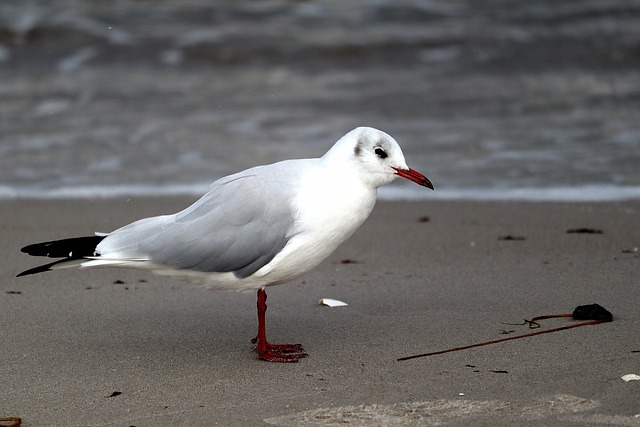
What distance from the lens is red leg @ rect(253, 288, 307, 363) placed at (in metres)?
4.05

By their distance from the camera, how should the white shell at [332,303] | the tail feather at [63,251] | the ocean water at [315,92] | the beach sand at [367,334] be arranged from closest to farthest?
the beach sand at [367,334], the tail feather at [63,251], the white shell at [332,303], the ocean water at [315,92]

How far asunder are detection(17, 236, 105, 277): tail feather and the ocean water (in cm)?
330

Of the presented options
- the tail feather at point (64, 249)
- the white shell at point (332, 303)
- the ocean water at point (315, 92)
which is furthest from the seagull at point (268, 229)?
the ocean water at point (315, 92)

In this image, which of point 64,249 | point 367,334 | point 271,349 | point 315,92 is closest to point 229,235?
point 271,349

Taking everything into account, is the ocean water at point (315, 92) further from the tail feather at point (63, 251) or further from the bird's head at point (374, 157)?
the tail feather at point (63, 251)

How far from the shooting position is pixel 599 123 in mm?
9102

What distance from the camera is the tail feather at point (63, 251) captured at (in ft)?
13.0

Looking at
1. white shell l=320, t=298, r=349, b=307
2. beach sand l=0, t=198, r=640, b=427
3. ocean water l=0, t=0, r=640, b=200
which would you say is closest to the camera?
beach sand l=0, t=198, r=640, b=427

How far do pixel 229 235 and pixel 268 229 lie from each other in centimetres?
16

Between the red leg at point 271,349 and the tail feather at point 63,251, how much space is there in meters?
0.73

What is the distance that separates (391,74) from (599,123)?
323cm

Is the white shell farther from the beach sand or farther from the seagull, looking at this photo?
the seagull

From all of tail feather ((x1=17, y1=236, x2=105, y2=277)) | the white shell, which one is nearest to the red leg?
the white shell

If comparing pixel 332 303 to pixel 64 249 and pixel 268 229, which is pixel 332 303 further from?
pixel 64 249
